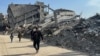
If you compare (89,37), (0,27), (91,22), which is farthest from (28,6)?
(89,37)

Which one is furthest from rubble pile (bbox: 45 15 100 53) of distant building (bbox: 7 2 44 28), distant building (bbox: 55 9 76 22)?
distant building (bbox: 7 2 44 28)

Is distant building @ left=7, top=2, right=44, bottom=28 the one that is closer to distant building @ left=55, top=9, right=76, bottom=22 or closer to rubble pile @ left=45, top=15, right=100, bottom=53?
distant building @ left=55, top=9, right=76, bottom=22

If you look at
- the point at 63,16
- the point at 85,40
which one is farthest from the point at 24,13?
the point at 85,40

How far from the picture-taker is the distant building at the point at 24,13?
Answer: 9338cm

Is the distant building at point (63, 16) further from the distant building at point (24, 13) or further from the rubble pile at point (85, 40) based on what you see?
the rubble pile at point (85, 40)

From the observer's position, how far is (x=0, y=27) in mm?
100688

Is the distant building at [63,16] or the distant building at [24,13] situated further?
the distant building at [24,13]

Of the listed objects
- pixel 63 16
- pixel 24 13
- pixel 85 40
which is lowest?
pixel 85 40

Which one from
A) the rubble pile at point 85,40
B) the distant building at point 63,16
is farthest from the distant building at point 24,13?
the rubble pile at point 85,40

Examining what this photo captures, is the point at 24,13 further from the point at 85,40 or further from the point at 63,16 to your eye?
the point at 85,40

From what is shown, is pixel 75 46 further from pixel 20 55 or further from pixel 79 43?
pixel 20 55

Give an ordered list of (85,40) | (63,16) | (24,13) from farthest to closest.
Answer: (24,13), (63,16), (85,40)

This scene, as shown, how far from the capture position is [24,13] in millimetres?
97062

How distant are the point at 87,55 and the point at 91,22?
616 inches
